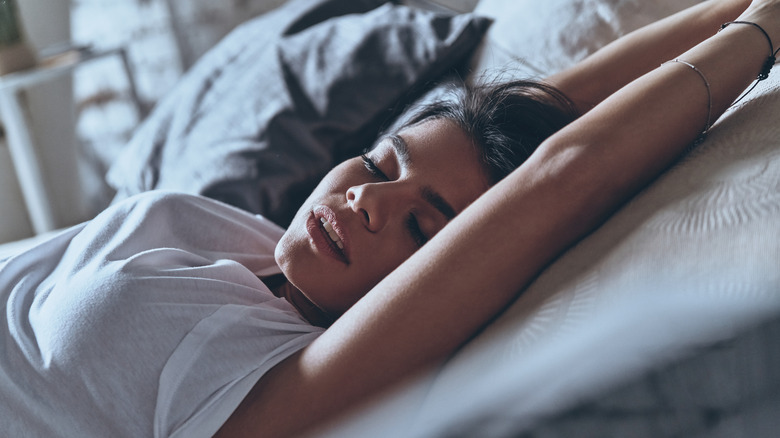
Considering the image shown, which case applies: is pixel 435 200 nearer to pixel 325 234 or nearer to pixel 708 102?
pixel 325 234

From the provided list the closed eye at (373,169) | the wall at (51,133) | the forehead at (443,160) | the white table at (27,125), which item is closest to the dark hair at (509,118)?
the forehead at (443,160)

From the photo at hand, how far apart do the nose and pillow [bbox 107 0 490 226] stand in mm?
460

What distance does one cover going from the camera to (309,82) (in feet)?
4.16

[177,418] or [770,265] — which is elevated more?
[770,265]

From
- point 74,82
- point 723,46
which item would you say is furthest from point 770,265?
point 74,82

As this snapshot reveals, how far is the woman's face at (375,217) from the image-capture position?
77 cm

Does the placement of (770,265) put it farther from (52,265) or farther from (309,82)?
(309,82)

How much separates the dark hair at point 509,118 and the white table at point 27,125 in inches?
59.7

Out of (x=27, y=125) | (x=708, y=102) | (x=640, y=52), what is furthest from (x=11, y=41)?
(x=708, y=102)

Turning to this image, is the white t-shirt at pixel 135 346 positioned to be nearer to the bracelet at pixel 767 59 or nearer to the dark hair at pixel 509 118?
the dark hair at pixel 509 118

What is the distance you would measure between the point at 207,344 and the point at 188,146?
0.73 m

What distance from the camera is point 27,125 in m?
2.10

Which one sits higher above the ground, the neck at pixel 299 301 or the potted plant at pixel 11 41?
the potted plant at pixel 11 41

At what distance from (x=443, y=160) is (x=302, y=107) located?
0.51m
